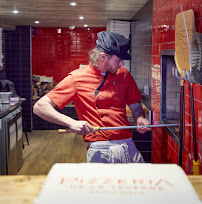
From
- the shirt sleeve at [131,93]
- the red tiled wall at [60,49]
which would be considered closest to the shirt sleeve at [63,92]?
the shirt sleeve at [131,93]

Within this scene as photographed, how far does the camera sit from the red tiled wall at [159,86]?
2293mm

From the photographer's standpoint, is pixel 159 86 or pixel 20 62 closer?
pixel 159 86

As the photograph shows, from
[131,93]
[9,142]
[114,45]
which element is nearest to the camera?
[114,45]

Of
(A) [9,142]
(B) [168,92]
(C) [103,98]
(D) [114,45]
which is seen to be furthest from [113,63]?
(A) [9,142]

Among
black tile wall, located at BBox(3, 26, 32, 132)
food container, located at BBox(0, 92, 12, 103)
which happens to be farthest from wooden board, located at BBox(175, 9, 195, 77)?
black tile wall, located at BBox(3, 26, 32, 132)

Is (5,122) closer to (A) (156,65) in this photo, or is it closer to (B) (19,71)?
(A) (156,65)

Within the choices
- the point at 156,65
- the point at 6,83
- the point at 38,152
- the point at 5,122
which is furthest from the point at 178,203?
the point at 6,83

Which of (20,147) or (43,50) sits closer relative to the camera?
(20,147)

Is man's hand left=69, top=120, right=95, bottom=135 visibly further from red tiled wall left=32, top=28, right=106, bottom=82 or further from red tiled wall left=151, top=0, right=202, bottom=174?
red tiled wall left=32, top=28, right=106, bottom=82

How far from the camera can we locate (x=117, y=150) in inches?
97.6

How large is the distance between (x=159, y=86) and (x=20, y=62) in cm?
571

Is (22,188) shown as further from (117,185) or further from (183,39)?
(183,39)

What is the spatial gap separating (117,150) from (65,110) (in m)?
6.25

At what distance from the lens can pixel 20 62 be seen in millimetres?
8773
